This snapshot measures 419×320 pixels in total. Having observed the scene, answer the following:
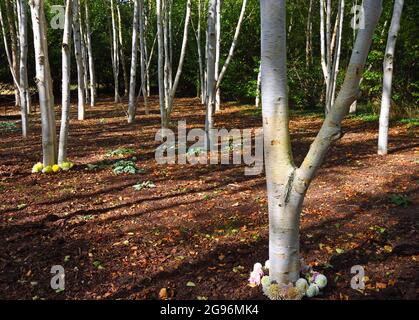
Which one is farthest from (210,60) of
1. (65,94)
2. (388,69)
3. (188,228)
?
(188,228)

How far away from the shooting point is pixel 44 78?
24.5 feet

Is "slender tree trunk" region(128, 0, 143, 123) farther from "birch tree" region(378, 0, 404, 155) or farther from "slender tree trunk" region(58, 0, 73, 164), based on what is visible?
"birch tree" region(378, 0, 404, 155)

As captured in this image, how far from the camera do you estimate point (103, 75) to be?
3177 cm

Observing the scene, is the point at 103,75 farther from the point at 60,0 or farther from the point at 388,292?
the point at 388,292

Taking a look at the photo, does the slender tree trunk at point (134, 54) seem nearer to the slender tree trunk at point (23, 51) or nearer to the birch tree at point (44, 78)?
the slender tree trunk at point (23, 51)

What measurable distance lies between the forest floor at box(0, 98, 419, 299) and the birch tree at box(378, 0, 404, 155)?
0.50 metres

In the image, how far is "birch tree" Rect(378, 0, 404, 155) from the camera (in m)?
8.00

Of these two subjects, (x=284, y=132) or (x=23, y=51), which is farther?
(x=23, y=51)

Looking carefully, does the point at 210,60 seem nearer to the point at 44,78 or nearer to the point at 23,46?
the point at 44,78

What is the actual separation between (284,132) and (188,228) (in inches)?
97.8

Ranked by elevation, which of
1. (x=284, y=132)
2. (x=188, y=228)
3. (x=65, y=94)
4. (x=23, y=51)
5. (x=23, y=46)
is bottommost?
(x=188, y=228)

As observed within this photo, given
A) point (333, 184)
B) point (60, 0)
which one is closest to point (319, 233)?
point (333, 184)

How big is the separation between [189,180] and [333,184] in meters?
2.66

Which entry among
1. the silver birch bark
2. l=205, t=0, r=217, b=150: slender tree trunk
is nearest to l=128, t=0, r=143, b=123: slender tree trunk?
the silver birch bark
